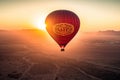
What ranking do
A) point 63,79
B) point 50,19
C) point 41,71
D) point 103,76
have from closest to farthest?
point 50,19 → point 63,79 → point 103,76 → point 41,71

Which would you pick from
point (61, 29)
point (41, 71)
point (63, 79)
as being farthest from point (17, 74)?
point (61, 29)

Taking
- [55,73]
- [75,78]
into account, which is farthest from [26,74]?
[75,78]

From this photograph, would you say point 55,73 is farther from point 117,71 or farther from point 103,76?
point 117,71

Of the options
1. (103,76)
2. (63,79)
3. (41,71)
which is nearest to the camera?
(63,79)

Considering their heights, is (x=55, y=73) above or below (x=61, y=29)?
below

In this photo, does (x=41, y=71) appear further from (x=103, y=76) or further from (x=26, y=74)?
(x=103, y=76)

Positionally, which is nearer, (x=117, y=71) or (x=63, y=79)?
(x=63, y=79)
